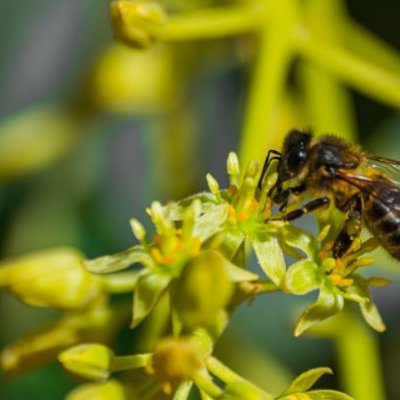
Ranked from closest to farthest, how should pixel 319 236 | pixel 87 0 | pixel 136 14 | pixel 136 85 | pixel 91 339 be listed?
1. pixel 319 236
2. pixel 91 339
3. pixel 136 14
4. pixel 136 85
5. pixel 87 0

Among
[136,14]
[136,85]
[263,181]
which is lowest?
[136,85]

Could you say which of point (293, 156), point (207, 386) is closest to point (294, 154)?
point (293, 156)

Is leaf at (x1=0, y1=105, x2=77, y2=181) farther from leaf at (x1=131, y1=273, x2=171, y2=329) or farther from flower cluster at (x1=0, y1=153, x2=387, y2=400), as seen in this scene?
leaf at (x1=131, y1=273, x2=171, y2=329)

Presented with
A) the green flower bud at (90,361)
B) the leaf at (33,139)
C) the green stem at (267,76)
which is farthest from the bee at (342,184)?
the leaf at (33,139)

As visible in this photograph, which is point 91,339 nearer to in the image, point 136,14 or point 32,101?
point 136,14

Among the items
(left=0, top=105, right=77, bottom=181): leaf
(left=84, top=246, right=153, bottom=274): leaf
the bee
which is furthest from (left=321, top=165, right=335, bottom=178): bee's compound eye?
(left=0, top=105, right=77, bottom=181): leaf

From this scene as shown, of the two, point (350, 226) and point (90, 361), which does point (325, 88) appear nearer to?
point (350, 226)

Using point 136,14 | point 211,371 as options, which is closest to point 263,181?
point 211,371
